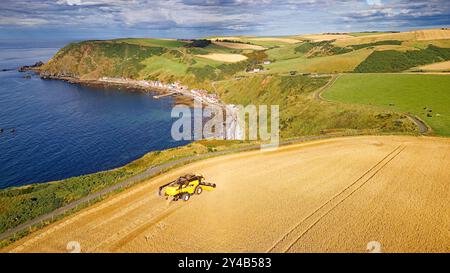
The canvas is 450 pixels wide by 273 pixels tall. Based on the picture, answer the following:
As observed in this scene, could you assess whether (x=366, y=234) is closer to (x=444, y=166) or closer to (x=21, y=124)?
(x=444, y=166)

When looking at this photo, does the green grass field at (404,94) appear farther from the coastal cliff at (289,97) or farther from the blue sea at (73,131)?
the blue sea at (73,131)

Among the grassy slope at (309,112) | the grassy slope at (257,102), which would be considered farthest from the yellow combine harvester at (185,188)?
the grassy slope at (309,112)

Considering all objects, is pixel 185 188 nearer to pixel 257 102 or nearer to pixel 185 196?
pixel 185 196

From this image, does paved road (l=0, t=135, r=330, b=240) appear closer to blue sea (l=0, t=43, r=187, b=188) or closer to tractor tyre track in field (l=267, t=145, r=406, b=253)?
tractor tyre track in field (l=267, t=145, r=406, b=253)

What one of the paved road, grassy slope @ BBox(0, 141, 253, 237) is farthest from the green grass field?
grassy slope @ BBox(0, 141, 253, 237)

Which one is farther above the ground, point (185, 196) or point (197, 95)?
point (197, 95)

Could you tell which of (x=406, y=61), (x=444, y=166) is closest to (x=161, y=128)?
(x=444, y=166)

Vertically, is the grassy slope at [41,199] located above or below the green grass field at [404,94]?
below

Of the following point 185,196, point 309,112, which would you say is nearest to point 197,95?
point 309,112
